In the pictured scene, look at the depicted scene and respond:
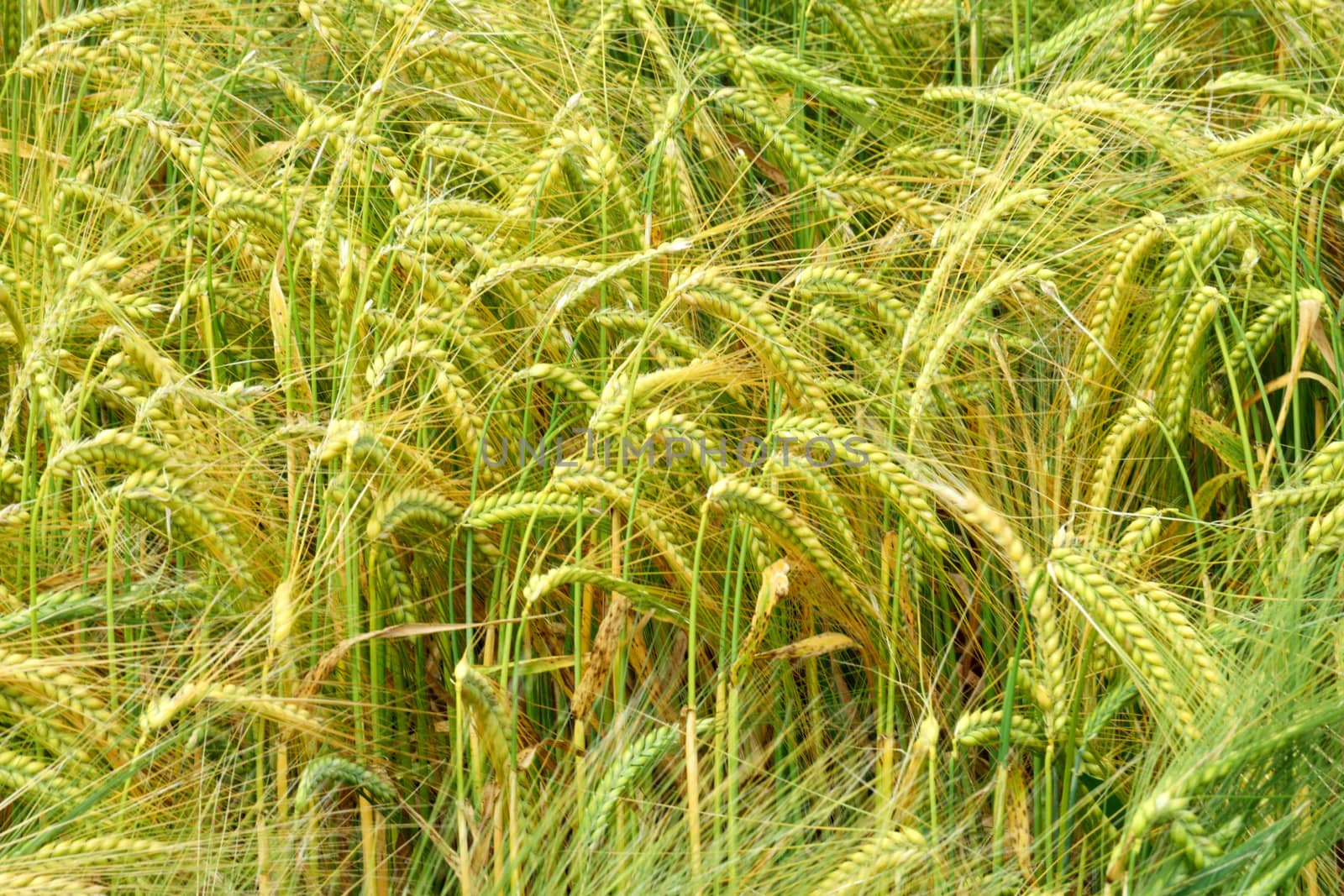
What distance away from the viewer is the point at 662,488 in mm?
1610

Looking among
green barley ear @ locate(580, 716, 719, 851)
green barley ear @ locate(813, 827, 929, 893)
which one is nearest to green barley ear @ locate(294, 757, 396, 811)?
green barley ear @ locate(580, 716, 719, 851)

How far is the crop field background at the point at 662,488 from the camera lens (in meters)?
1.36

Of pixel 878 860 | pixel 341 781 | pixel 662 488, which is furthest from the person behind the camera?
pixel 662 488

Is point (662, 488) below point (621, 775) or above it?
above

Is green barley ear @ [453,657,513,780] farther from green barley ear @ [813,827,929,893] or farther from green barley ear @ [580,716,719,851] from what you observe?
green barley ear @ [813,827,929,893]

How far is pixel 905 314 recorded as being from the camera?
1.66m

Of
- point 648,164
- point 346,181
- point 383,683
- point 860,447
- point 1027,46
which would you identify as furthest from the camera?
point 1027,46

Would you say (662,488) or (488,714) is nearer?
(488,714)

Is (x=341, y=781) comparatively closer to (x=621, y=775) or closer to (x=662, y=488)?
(x=621, y=775)

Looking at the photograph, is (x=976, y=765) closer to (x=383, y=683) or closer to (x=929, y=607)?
(x=929, y=607)

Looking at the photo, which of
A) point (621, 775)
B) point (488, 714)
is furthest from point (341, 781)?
point (621, 775)

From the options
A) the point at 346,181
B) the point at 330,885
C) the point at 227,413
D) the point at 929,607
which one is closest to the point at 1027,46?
the point at 929,607

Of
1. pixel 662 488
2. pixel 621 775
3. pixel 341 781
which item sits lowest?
pixel 341 781

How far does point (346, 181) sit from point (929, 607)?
994 millimetres
